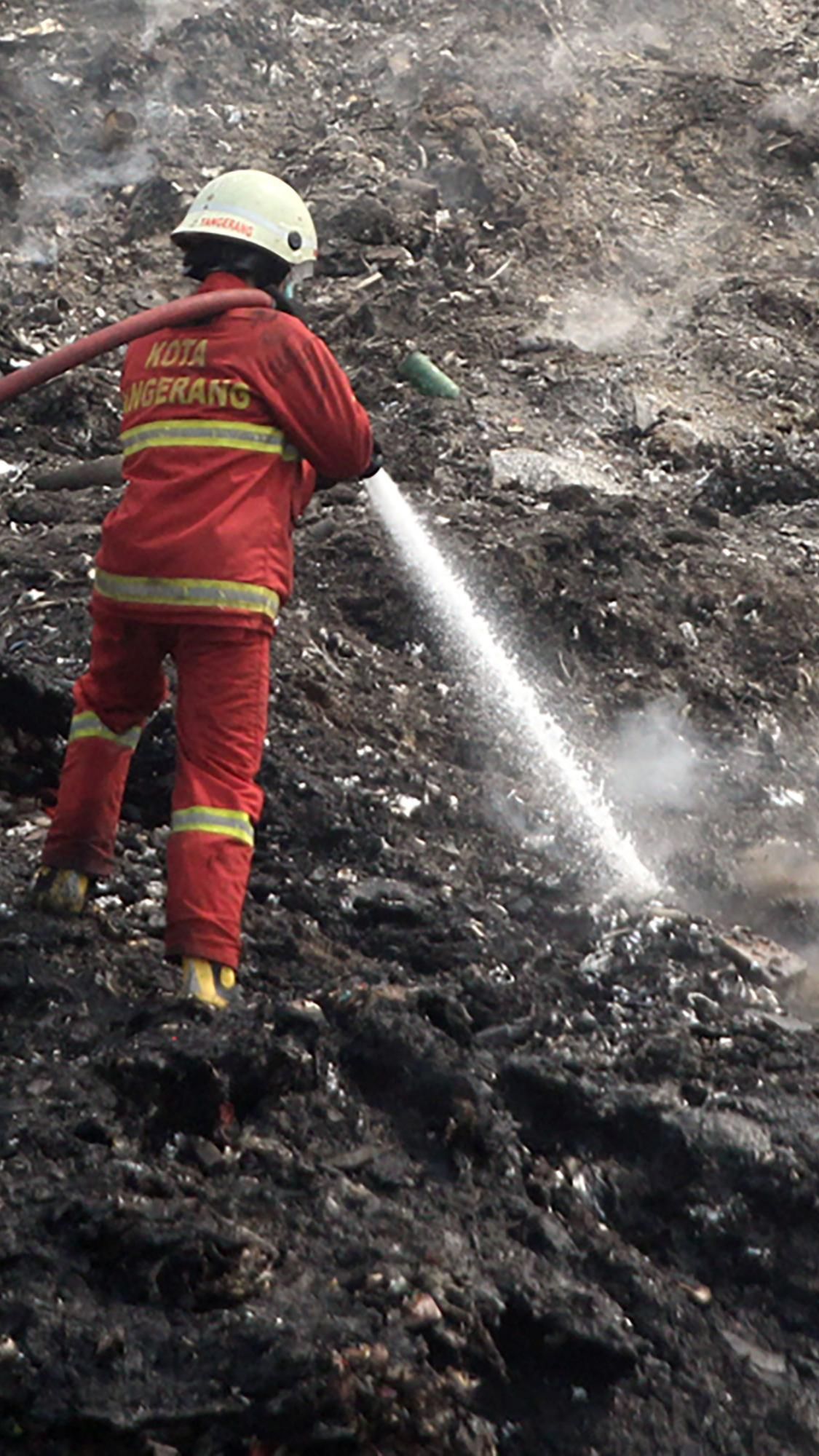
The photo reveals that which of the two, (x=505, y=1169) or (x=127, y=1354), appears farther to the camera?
(x=505, y=1169)

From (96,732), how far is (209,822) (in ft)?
1.65

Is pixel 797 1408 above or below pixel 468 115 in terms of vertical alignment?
below

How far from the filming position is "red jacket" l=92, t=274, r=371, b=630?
12.2 feet

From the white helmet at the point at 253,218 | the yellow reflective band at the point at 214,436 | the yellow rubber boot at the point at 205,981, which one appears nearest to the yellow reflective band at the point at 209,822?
the yellow rubber boot at the point at 205,981

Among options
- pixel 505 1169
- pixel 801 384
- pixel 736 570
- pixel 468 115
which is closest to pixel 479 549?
pixel 736 570

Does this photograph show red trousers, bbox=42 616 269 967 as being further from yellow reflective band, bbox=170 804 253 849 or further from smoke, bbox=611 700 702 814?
smoke, bbox=611 700 702 814

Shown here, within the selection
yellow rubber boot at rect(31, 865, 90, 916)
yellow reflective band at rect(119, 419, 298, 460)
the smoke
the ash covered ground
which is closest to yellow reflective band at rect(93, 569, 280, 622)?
yellow reflective band at rect(119, 419, 298, 460)

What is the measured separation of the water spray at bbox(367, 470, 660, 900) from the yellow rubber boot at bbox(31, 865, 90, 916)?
1.42m

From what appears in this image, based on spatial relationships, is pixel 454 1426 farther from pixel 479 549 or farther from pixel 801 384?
pixel 801 384

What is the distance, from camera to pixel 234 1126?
3.36 metres

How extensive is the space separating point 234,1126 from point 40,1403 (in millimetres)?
859

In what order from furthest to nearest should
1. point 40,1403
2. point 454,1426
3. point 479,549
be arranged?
point 479,549 → point 454,1426 → point 40,1403

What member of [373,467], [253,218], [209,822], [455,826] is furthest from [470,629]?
[209,822]

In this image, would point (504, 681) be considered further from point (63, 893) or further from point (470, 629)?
point (63, 893)
